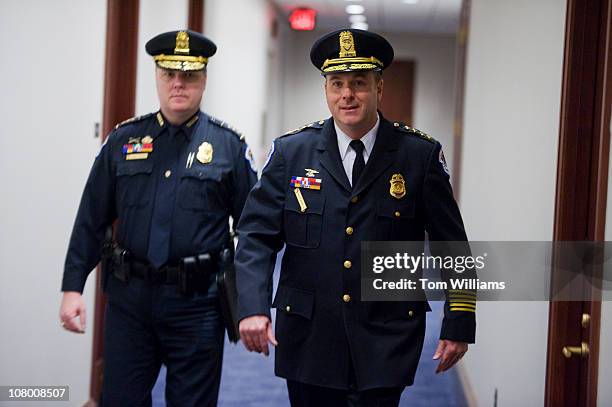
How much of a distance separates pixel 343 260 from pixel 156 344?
Answer: 82 centimetres

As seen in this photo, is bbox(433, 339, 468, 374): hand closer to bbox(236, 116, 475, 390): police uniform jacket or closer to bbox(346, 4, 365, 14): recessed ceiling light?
bbox(236, 116, 475, 390): police uniform jacket

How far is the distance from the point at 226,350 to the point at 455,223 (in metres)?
3.07

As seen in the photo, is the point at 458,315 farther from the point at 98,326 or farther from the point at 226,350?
the point at 226,350

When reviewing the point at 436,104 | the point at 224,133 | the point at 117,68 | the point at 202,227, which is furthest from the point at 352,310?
the point at 436,104

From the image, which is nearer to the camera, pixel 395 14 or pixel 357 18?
pixel 395 14

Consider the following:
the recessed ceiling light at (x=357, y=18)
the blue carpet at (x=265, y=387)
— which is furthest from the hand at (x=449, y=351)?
the recessed ceiling light at (x=357, y=18)

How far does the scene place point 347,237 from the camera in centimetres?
205

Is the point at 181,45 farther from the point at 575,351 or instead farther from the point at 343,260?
the point at 575,351

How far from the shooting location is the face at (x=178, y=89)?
8.50ft

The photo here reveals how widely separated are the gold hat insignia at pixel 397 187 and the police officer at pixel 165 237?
0.74 meters

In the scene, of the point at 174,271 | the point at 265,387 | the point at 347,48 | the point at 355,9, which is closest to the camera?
the point at 347,48

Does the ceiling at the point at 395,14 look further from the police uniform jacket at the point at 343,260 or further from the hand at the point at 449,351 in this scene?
the hand at the point at 449,351

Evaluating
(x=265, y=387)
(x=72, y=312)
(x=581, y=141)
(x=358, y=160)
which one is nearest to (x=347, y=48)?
(x=358, y=160)

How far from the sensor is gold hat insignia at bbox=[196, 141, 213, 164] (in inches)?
103
